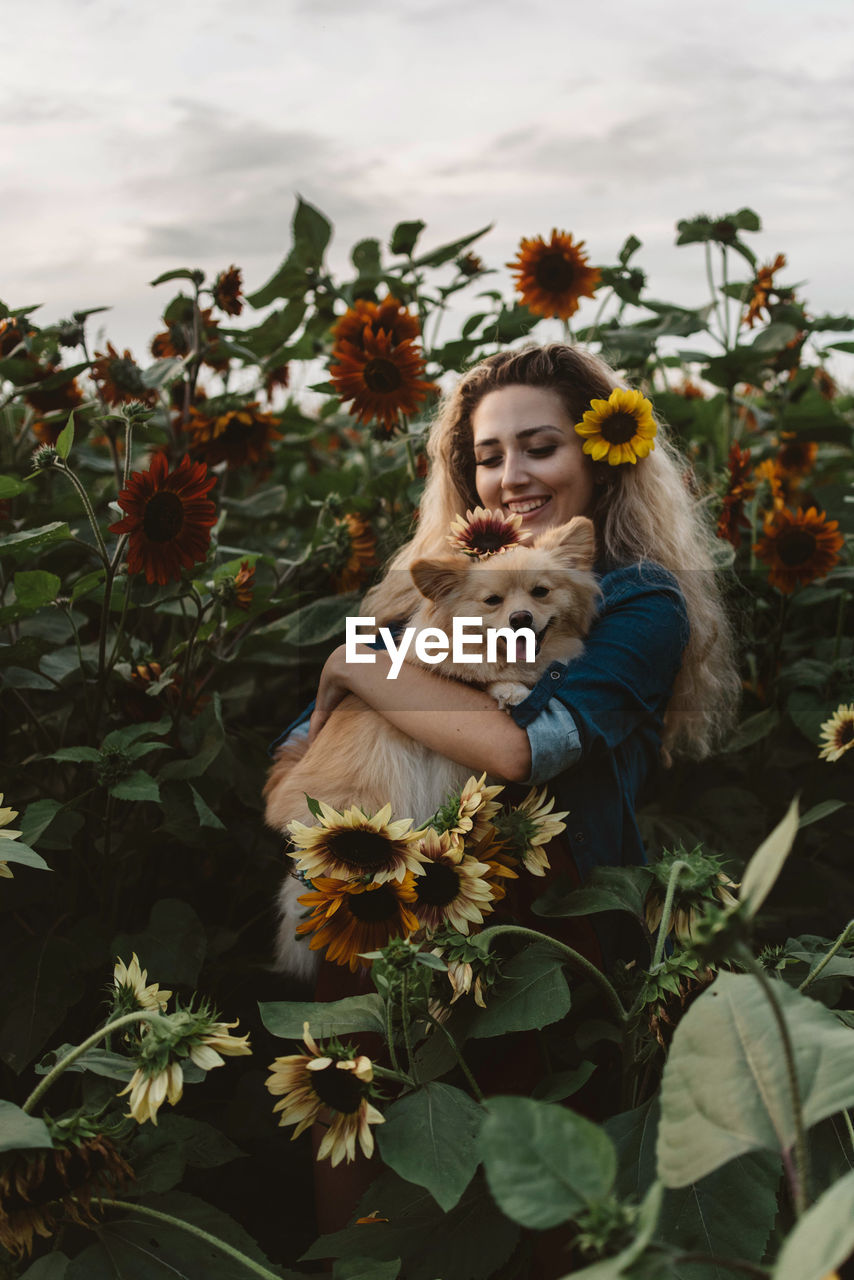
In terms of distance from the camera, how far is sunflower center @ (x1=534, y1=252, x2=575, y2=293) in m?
3.12

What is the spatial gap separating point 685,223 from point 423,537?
1743mm

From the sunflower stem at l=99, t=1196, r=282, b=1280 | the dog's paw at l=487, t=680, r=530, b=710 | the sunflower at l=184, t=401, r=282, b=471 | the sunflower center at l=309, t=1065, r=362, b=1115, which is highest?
the sunflower at l=184, t=401, r=282, b=471

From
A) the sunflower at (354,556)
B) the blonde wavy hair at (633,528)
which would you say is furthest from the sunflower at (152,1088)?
the sunflower at (354,556)

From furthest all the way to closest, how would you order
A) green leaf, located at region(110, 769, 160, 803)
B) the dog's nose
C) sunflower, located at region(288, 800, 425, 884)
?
the dog's nose
green leaf, located at region(110, 769, 160, 803)
sunflower, located at region(288, 800, 425, 884)

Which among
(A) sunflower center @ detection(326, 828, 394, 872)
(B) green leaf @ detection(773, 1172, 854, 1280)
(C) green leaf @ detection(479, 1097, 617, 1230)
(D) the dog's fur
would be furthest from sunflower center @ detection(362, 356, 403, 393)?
(B) green leaf @ detection(773, 1172, 854, 1280)

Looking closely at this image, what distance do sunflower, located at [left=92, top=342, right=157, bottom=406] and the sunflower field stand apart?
0.05ft

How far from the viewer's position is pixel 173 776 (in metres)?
2.30

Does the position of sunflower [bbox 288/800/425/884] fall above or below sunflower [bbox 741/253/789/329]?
A: below

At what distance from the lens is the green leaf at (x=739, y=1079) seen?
2.99 feet

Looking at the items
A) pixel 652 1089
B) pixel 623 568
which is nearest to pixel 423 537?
pixel 623 568

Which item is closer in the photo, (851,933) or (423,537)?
(851,933)

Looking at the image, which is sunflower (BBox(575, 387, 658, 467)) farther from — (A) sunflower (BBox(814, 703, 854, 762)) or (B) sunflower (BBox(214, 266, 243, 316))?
(B) sunflower (BBox(214, 266, 243, 316))

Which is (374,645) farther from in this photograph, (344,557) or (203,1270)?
(203,1270)

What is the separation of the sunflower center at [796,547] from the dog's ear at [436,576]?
119 cm
